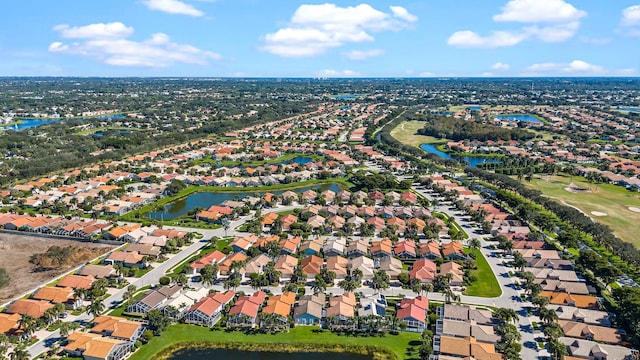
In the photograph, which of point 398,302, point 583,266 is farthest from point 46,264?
point 583,266

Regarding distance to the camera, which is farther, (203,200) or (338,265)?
(203,200)

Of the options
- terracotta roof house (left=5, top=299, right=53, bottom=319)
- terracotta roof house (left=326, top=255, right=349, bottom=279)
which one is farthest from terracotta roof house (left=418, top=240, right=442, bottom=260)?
terracotta roof house (left=5, top=299, right=53, bottom=319)

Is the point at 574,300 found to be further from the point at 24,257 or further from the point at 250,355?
the point at 24,257

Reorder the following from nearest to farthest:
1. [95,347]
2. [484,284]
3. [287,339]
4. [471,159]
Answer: [95,347] → [287,339] → [484,284] → [471,159]

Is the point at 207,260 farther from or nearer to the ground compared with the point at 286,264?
farther from the ground

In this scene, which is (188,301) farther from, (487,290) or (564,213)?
(564,213)

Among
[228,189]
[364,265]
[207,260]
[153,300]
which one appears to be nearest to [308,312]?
[364,265]
